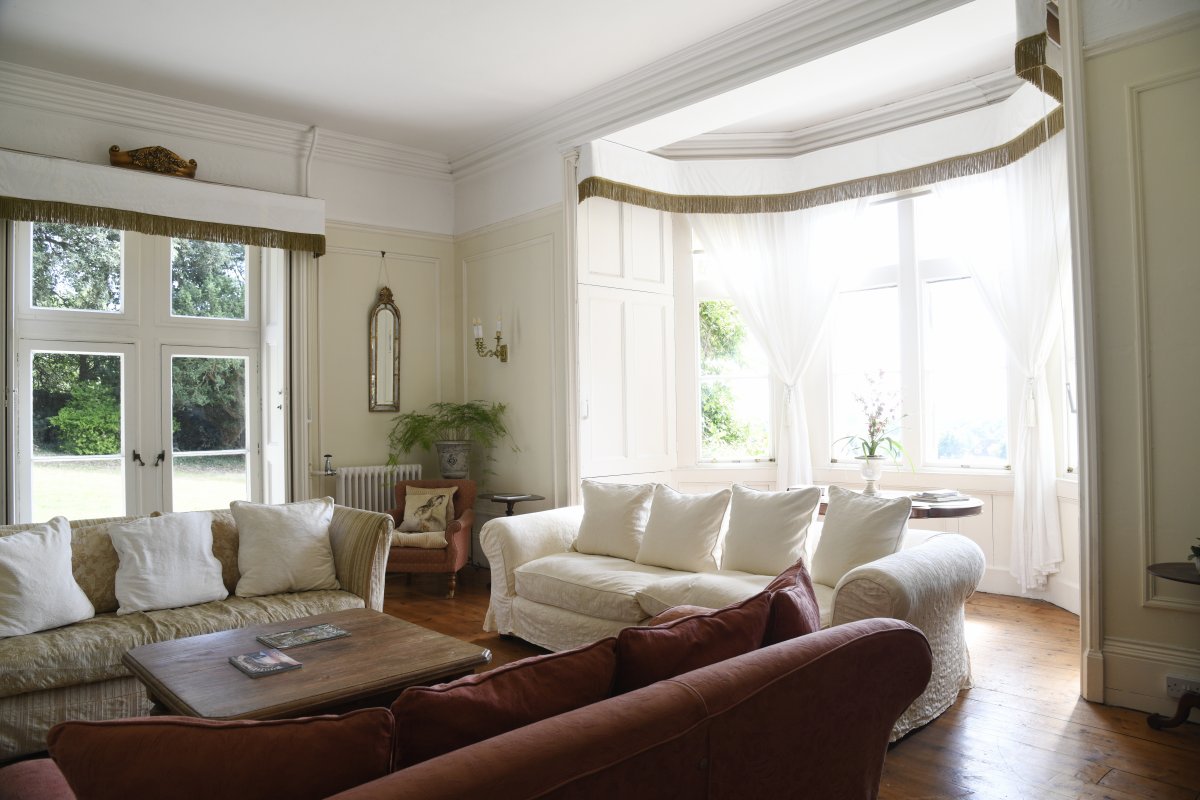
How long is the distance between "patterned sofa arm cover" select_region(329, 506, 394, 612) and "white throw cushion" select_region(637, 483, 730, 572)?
1264mm

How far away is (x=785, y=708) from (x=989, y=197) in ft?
14.3

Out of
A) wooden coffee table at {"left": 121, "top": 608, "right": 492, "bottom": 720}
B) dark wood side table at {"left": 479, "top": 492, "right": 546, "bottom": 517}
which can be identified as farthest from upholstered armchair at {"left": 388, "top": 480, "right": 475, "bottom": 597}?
wooden coffee table at {"left": 121, "top": 608, "right": 492, "bottom": 720}

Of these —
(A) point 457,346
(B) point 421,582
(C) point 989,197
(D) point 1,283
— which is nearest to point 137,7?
(D) point 1,283

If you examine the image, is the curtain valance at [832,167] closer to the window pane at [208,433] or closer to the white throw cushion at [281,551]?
the white throw cushion at [281,551]

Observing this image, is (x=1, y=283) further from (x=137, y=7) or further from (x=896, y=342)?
(x=896, y=342)

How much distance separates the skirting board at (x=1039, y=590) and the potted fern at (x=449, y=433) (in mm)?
3267

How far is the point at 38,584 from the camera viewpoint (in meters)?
3.00

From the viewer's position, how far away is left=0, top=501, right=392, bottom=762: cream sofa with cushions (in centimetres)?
278

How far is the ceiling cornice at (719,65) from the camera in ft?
12.3

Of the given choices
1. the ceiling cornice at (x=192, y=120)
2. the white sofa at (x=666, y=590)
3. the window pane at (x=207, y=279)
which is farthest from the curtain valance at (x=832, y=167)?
the window pane at (x=207, y=279)

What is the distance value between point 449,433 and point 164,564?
2823mm

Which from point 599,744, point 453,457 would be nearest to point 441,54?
point 453,457

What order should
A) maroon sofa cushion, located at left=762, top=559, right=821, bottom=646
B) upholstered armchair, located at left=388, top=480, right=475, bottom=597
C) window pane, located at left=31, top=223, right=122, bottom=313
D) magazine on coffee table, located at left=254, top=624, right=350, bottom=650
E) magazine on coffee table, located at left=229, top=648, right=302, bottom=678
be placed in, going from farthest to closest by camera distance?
upholstered armchair, located at left=388, top=480, right=475, bottom=597
window pane, located at left=31, top=223, right=122, bottom=313
magazine on coffee table, located at left=254, top=624, right=350, bottom=650
magazine on coffee table, located at left=229, top=648, right=302, bottom=678
maroon sofa cushion, located at left=762, top=559, right=821, bottom=646

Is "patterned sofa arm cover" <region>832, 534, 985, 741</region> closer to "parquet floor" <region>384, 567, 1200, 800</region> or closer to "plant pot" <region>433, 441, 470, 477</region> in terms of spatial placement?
"parquet floor" <region>384, 567, 1200, 800</region>
